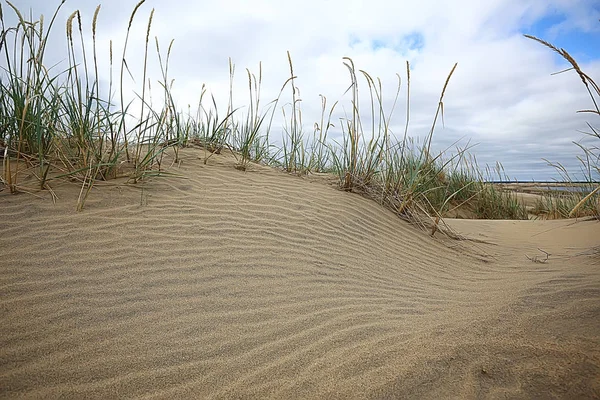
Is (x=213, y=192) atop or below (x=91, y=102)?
below

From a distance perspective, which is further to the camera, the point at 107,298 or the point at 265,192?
the point at 265,192

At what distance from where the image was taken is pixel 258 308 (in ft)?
7.44

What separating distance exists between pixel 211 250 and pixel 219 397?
1.29m

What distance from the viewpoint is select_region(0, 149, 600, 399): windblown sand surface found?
1.66 metres

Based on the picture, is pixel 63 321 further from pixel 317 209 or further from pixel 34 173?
pixel 317 209

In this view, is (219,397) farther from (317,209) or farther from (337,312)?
(317,209)

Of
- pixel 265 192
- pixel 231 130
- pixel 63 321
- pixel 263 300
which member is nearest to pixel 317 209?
pixel 265 192

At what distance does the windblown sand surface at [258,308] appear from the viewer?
65.5 inches

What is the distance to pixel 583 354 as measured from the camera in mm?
1746

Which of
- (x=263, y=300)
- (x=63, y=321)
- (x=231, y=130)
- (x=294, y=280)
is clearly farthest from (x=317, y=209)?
(x=63, y=321)

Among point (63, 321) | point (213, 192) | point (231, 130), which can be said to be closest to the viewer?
point (63, 321)

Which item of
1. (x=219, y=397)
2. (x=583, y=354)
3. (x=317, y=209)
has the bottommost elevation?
(x=219, y=397)

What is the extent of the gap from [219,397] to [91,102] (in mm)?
2827

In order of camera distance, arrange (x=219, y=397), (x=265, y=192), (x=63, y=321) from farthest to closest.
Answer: (x=265, y=192)
(x=63, y=321)
(x=219, y=397)
